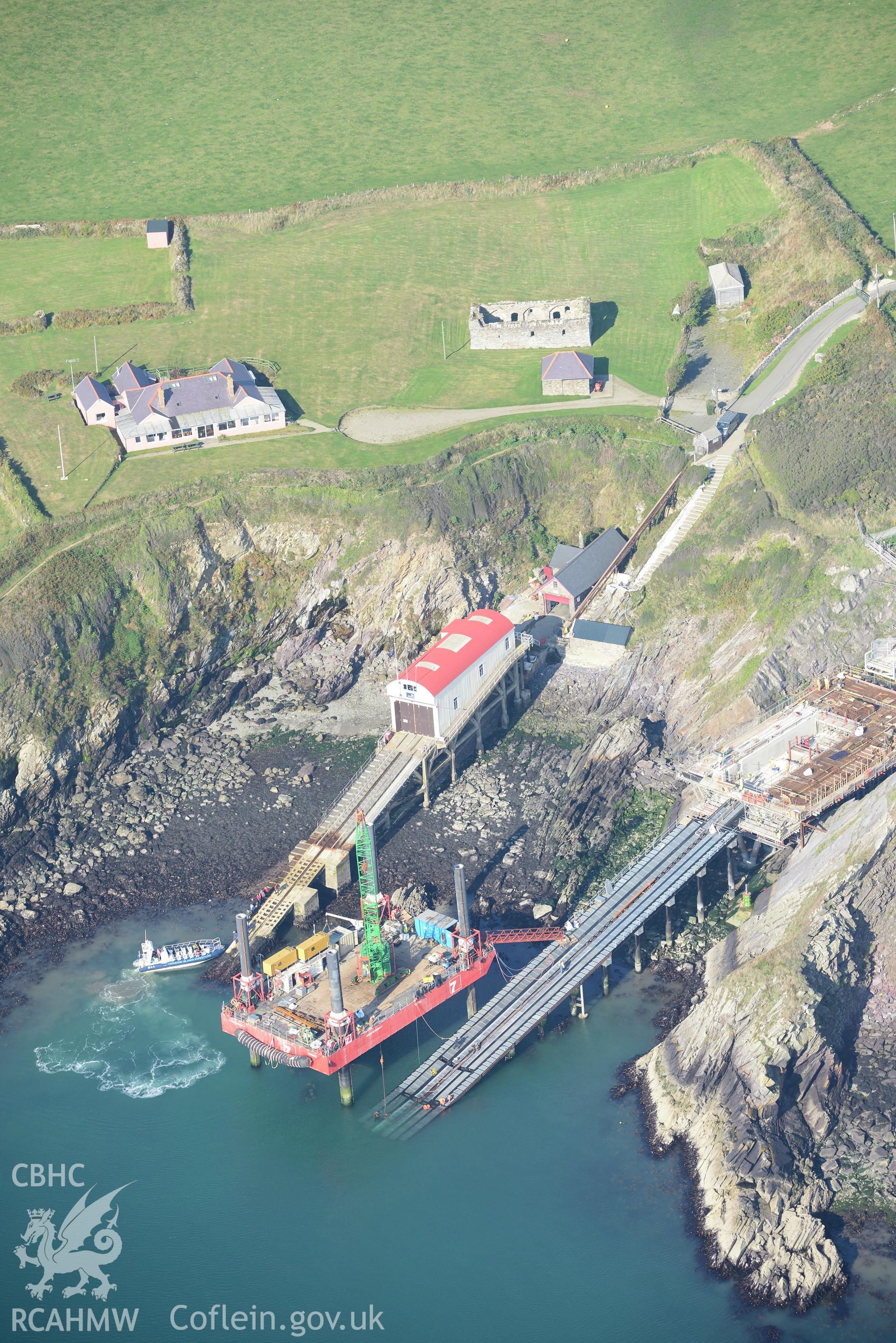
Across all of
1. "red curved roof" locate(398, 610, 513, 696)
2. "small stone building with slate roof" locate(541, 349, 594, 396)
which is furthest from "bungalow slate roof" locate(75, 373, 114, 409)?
"red curved roof" locate(398, 610, 513, 696)

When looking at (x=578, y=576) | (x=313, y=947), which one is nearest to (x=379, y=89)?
(x=578, y=576)

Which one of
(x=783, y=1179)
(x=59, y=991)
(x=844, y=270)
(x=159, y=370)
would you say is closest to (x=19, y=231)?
(x=159, y=370)

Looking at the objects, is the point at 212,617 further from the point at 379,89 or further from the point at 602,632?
the point at 379,89

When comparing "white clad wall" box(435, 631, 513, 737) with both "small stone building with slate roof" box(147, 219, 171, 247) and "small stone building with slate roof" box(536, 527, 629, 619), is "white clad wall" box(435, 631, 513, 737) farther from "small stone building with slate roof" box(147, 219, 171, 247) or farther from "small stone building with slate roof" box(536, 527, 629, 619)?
"small stone building with slate roof" box(147, 219, 171, 247)

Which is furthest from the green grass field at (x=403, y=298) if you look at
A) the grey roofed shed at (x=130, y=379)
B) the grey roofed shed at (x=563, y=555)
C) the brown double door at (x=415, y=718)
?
the brown double door at (x=415, y=718)

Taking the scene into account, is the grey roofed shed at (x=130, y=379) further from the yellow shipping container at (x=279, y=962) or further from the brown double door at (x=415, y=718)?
the yellow shipping container at (x=279, y=962)
